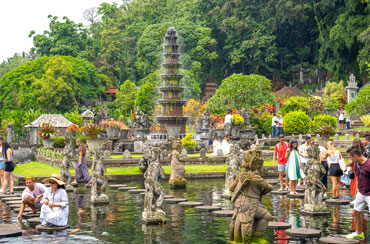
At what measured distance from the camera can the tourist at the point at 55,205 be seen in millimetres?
11914

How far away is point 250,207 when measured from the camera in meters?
9.51

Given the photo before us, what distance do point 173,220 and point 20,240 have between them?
3584 millimetres

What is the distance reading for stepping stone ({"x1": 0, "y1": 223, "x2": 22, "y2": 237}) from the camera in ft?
37.1

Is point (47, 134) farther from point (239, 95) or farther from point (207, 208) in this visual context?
point (207, 208)

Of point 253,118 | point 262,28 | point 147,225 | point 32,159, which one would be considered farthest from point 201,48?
point 147,225

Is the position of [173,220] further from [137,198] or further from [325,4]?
[325,4]

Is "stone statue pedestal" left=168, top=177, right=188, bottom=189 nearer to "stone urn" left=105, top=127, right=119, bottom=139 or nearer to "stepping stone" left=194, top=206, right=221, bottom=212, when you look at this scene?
"stepping stone" left=194, top=206, right=221, bottom=212

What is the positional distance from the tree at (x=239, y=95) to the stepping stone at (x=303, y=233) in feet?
111

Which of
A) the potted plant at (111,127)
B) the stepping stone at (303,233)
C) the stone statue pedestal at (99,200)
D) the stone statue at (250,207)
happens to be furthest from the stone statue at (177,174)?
the potted plant at (111,127)

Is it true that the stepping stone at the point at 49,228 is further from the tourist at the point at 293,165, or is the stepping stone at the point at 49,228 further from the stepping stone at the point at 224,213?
the tourist at the point at 293,165

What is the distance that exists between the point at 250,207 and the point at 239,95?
35720mm

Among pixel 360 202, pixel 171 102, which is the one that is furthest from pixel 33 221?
pixel 171 102

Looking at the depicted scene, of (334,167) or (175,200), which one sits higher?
(334,167)

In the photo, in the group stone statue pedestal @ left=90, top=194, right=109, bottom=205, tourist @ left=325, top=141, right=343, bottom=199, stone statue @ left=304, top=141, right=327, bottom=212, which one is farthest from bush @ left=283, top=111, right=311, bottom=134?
stone statue @ left=304, top=141, right=327, bottom=212
